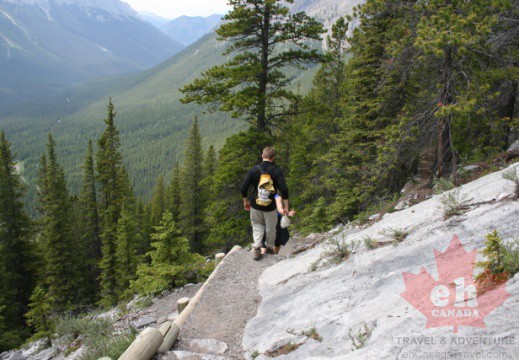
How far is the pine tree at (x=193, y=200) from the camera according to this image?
33.1 m

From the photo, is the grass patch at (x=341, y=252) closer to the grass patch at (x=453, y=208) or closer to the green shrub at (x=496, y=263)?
the grass patch at (x=453, y=208)

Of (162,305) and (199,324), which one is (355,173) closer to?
(162,305)

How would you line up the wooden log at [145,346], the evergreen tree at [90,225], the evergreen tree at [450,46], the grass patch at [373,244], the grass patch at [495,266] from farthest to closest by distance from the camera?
the evergreen tree at [90,225] < the evergreen tree at [450,46] < the grass patch at [373,244] < the wooden log at [145,346] < the grass patch at [495,266]

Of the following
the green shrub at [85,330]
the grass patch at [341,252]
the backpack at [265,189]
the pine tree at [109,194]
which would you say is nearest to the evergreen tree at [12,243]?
the pine tree at [109,194]

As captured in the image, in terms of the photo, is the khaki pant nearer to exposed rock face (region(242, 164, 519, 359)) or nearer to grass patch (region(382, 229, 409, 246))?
exposed rock face (region(242, 164, 519, 359))

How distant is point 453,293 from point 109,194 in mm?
29204

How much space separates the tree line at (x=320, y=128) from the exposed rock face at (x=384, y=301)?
135 inches

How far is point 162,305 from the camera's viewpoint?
9.75m

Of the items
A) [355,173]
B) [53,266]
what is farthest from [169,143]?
[355,173]

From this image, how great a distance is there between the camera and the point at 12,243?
84.2ft

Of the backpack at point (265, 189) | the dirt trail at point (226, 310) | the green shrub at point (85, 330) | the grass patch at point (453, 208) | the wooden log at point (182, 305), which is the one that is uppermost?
the backpack at point (265, 189)

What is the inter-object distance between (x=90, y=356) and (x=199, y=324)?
2270mm

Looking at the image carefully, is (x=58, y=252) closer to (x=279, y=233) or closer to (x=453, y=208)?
(x=279, y=233)

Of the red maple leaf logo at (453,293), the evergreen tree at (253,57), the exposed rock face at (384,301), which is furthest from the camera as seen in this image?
the evergreen tree at (253,57)
